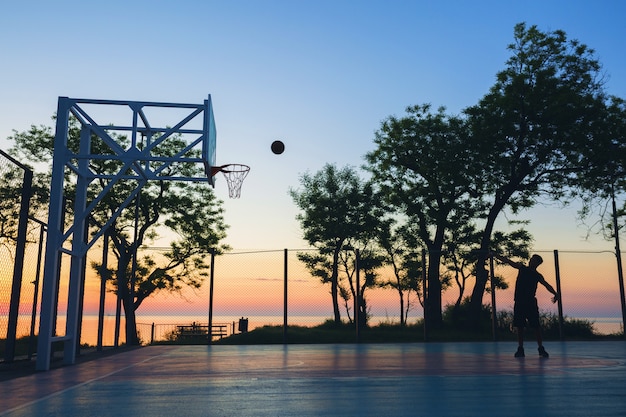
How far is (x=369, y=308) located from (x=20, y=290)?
17329mm

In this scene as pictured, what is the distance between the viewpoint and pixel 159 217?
1193 inches

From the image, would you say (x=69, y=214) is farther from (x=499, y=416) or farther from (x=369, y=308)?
(x=499, y=416)

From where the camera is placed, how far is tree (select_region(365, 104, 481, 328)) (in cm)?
2803

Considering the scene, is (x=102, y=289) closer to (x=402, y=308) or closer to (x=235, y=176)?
(x=235, y=176)

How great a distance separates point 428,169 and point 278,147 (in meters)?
16.9

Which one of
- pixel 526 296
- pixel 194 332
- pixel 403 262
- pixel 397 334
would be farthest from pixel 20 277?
pixel 403 262

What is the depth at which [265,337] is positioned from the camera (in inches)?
813

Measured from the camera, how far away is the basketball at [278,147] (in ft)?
42.1

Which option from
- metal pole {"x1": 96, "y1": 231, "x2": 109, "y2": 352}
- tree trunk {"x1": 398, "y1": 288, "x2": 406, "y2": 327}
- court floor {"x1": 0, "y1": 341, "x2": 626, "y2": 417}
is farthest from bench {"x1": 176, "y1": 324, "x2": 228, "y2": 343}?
court floor {"x1": 0, "y1": 341, "x2": 626, "y2": 417}

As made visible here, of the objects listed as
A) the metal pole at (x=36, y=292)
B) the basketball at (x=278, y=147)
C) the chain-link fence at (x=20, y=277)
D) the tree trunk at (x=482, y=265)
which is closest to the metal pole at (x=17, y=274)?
the chain-link fence at (x=20, y=277)

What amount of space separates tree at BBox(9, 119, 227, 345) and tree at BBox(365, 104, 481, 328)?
9.60 meters

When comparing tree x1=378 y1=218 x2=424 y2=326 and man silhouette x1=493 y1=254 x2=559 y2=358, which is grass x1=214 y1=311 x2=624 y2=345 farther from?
man silhouette x1=493 y1=254 x2=559 y2=358

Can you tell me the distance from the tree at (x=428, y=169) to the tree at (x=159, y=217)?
9.60 metres

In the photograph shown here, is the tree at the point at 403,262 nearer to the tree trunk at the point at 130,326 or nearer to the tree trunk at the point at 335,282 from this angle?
the tree trunk at the point at 335,282
